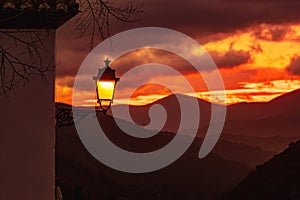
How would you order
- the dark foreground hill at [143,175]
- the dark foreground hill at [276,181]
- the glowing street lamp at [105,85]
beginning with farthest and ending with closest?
the dark foreground hill at [143,175] → the dark foreground hill at [276,181] → the glowing street lamp at [105,85]

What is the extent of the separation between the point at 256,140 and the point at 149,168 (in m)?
28.9

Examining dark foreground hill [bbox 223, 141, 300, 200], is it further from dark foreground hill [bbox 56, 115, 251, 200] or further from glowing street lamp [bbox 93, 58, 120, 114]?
glowing street lamp [bbox 93, 58, 120, 114]

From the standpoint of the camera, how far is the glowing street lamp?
10766 mm

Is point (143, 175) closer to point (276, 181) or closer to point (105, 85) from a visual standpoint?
point (276, 181)

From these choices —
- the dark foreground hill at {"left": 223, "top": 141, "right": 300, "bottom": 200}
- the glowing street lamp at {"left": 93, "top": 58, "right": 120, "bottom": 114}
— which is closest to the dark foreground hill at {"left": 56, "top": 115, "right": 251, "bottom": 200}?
the dark foreground hill at {"left": 223, "top": 141, "right": 300, "bottom": 200}

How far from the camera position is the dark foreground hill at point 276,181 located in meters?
72.9

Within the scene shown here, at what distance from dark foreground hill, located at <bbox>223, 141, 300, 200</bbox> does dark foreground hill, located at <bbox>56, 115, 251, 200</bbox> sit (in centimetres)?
3251

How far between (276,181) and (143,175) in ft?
290

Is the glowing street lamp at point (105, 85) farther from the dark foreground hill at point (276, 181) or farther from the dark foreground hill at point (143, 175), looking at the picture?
the dark foreground hill at point (143, 175)

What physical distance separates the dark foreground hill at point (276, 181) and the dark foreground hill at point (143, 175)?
3251 centimetres

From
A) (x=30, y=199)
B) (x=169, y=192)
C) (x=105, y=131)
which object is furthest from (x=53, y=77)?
(x=105, y=131)

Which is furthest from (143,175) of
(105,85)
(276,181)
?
(105,85)

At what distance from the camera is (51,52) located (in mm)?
11352

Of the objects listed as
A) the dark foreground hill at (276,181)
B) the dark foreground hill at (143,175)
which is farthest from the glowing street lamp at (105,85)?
the dark foreground hill at (143,175)
